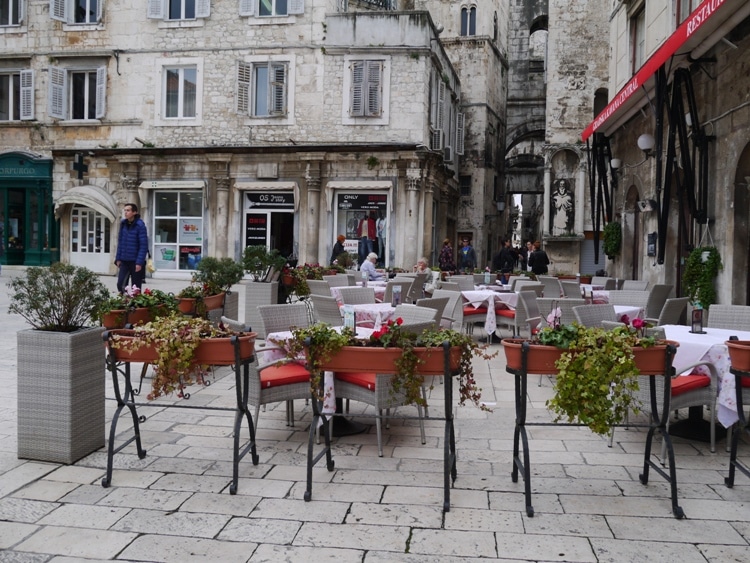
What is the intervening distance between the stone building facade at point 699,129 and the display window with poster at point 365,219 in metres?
7.99

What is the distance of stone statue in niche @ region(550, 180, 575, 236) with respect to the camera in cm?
2216

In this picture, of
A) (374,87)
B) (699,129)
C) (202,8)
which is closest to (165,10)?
(202,8)

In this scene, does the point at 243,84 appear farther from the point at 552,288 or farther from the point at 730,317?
the point at 730,317

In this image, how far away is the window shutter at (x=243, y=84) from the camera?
19891 mm

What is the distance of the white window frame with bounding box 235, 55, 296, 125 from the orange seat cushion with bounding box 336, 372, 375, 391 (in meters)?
16.1

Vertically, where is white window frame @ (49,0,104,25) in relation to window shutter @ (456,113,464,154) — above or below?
above

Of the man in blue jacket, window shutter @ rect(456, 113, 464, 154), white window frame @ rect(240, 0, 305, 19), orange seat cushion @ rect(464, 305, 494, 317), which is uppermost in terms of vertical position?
white window frame @ rect(240, 0, 305, 19)

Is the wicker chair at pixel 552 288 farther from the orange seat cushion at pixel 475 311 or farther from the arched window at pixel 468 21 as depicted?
the arched window at pixel 468 21

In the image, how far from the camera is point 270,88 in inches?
786

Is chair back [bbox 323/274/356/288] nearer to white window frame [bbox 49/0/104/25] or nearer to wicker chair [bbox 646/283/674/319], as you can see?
wicker chair [bbox 646/283/674/319]

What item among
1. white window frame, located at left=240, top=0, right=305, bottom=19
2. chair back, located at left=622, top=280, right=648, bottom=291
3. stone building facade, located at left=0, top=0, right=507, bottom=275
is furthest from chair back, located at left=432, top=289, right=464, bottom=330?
white window frame, located at left=240, top=0, right=305, bottom=19

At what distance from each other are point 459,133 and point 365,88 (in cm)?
655

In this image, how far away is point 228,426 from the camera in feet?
17.6

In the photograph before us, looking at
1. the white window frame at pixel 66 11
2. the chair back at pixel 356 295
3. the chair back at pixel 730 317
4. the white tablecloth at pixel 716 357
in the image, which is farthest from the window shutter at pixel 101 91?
the white tablecloth at pixel 716 357
